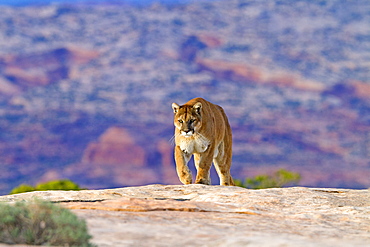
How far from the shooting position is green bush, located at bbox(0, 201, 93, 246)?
5.21m

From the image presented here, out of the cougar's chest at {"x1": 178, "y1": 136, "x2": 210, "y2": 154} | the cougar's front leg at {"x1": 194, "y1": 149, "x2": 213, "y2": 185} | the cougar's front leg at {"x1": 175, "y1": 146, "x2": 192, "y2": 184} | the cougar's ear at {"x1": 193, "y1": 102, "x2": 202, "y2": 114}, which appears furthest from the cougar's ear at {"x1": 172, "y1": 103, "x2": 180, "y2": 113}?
the cougar's front leg at {"x1": 194, "y1": 149, "x2": 213, "y2": 185}

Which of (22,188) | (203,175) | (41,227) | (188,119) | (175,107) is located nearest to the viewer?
(41,227)

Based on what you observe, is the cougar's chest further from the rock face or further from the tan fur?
the rock face

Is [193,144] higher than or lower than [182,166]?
higher

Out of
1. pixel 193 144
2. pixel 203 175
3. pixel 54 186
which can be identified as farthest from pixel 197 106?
pixel 54 186

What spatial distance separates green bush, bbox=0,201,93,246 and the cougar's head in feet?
24.9

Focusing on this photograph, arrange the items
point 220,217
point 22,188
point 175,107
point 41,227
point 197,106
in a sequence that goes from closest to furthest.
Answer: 1. point 41,227
2. point 220,217
3. point 197,106
4. point 175,107
5. point 22,188

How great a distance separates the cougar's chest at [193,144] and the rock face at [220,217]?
207 cm

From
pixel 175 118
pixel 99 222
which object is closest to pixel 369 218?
pixel 99 222

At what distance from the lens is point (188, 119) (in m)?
12.9

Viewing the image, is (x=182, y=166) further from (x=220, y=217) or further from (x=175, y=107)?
(x=220, y=217)

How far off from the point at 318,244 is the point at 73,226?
92.9 inches

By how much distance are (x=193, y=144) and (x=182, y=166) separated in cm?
55

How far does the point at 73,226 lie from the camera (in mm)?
5250
